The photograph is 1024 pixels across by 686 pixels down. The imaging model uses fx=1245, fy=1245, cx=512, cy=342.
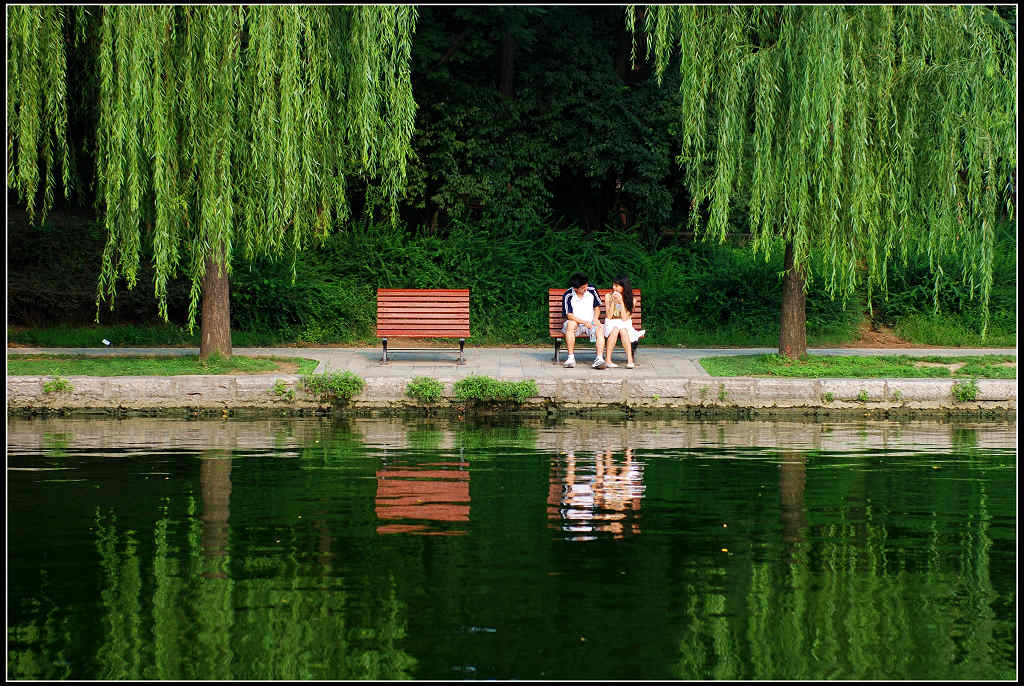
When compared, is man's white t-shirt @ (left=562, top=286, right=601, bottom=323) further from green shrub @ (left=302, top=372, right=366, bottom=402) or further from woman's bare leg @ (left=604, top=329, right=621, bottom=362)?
green shrub @ (left=302, top=372, right=366, bottom=402)

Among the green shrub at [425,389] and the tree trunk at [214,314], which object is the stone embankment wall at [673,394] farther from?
the tree trunk at [214,314]

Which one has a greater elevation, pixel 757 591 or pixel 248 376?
pixel 248 376

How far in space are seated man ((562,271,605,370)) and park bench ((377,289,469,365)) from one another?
1.41 m

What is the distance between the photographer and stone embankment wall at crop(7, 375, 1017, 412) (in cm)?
1480

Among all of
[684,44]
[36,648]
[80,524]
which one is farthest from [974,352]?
[36,648]

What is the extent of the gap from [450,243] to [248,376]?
360 inches

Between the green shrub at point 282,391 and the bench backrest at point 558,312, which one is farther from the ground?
the bench backrest at point 558,312

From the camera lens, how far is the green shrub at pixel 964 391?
48.8 ft

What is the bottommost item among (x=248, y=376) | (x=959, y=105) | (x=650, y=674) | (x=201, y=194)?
(x=650, y=674)

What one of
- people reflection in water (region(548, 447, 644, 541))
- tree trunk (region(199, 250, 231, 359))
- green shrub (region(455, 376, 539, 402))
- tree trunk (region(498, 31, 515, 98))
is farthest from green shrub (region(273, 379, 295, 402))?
tree trunk (region(498, 31, 515, 98))

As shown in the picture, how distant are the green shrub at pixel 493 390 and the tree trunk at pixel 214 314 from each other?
3.47 meters

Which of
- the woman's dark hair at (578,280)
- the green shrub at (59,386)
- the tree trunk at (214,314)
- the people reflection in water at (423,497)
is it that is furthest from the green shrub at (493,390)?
the green shrub at (59,386)

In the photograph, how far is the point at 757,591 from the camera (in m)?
Result: 6.82

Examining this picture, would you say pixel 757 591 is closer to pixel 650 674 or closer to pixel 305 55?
pixel 650 674
